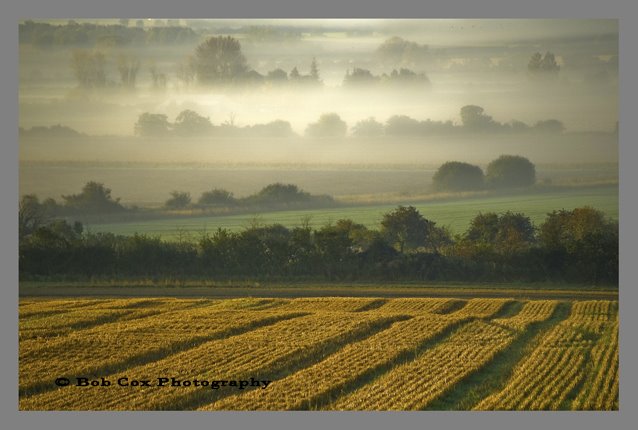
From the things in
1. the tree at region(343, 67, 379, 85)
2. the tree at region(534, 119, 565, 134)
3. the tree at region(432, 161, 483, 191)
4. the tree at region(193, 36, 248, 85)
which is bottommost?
the tree at region(432, 161, 483, 191)

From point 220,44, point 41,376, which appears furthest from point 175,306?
point 220,44

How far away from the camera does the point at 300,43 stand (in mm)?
21594

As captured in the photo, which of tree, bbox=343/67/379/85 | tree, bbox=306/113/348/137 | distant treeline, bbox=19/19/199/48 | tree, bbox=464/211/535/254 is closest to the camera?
distant treeline, bbox=19/19/199/48

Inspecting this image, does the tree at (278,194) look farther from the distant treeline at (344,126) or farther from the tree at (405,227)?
the tree at (405,227)

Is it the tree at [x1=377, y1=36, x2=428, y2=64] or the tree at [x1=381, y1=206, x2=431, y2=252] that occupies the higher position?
the tree at [x1=377, y1=36, x2=428, y2=64]

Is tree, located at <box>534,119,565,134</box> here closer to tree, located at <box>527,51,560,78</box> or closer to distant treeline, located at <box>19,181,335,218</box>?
tree, located at <box>527,51,560,78</box>

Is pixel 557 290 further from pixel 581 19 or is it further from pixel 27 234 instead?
pixel 27 234

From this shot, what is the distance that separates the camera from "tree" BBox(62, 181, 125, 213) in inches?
855

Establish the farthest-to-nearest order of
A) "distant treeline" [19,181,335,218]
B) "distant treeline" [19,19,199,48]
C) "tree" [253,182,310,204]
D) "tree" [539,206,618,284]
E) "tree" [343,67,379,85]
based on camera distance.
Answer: "tree" [253,182,310,204] → "distant treeline" [19,181,335,218] → "tree" [343,67,379,85] → "tree" [539,206,618,284] → "distant treeline" [19,19,199,48]

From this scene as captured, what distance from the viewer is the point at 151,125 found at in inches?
860

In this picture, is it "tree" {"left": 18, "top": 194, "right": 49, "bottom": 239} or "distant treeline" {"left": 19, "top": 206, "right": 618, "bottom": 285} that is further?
"distant treeline" {"left": 19, "top": 206, "right": 618, "bottom": 285}

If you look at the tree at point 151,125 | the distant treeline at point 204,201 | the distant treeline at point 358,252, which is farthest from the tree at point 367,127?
the tree at point 151,125

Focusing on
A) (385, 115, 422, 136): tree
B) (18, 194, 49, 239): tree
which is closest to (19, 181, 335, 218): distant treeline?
(18, 194, 49, 239): tree

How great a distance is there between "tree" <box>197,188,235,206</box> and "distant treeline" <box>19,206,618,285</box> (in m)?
0.51
